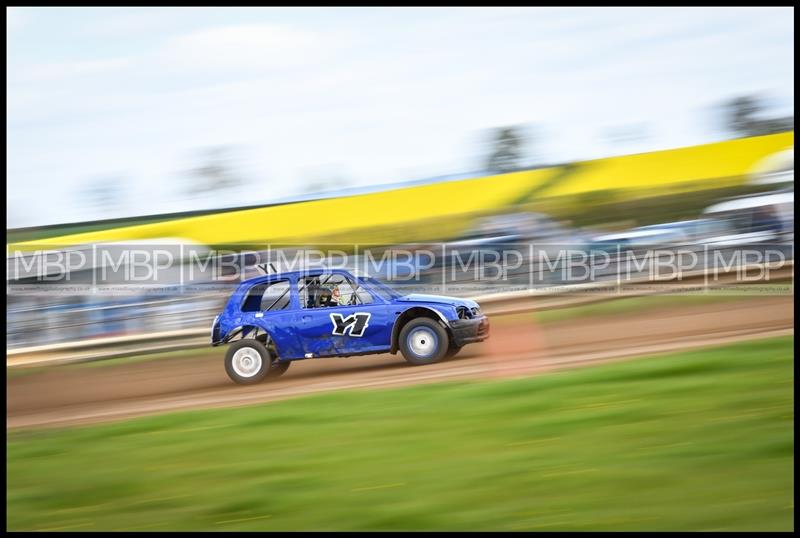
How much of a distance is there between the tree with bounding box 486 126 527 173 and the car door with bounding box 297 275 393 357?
778 cm

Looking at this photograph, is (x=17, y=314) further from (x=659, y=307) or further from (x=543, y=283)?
(x=659, y=307)

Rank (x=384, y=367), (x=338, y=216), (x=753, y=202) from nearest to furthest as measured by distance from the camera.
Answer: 1. (x=384, y=367)
2. (x=753, y=202)
3. (x=338, y=216)

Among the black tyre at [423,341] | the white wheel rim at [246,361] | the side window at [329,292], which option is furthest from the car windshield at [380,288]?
the white wheel rim at [246,361]

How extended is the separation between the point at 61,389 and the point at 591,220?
9.18 meters

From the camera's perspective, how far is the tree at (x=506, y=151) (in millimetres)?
16891

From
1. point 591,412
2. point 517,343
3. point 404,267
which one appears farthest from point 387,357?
point 591,412

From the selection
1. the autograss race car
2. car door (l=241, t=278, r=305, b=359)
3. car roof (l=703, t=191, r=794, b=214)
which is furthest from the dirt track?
car roof (l=703, t=191, r=794, b=214)

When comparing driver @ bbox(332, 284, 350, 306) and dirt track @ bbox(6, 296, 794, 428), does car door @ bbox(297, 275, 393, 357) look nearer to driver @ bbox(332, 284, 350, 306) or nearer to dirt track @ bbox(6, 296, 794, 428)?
driver @ bbox(332, 284, 350, 306)

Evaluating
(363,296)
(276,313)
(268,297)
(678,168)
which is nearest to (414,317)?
(363,296)

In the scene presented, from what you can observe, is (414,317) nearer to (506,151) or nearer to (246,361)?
(246,361)

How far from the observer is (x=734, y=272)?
13445mm

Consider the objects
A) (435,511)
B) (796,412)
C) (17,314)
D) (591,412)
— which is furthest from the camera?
(17,314)

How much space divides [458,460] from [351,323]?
151 inches

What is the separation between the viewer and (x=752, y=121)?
1689 centimetres
